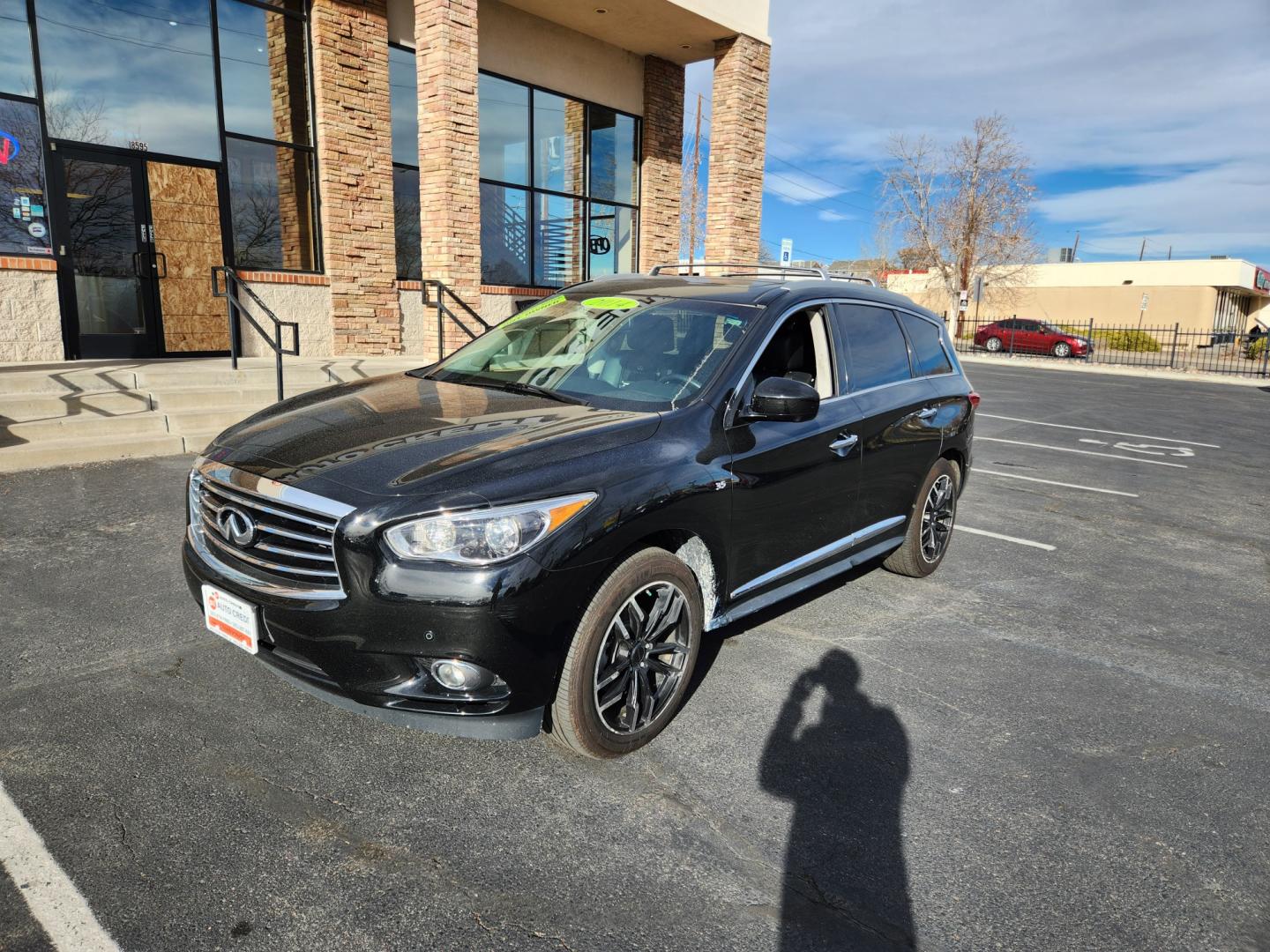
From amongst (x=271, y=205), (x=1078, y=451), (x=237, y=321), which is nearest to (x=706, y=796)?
(x=237, y=321)

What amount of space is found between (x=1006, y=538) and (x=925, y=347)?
2202 mm

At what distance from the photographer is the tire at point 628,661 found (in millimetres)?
2979

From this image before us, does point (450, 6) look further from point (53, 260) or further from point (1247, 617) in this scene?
point (1247, 617)

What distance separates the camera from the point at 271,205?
11.9m

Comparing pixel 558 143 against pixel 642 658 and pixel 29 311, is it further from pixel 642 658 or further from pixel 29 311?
pixel 642 658

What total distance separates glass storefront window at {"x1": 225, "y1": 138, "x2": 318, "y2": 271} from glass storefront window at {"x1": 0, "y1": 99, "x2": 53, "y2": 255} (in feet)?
7.16

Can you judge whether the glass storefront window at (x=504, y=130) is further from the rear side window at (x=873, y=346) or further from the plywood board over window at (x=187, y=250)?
the rear side window at (x=873, y=346)

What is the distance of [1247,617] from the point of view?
5.23 meters

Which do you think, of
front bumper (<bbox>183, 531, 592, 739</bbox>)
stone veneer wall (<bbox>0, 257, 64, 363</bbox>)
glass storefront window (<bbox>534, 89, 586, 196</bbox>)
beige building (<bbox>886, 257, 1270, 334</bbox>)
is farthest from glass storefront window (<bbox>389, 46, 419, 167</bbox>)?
beige building (<bbox>886, 257, 1270, 334</bbox>)

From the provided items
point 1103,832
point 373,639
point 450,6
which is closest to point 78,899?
point 373,639

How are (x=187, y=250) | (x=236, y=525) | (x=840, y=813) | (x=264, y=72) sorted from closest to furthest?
(x=840, y=813)
(x=236, y=525)
(x=187, y=250)
(x=264, y=72)

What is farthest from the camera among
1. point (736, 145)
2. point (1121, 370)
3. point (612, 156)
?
point (1121, 370)

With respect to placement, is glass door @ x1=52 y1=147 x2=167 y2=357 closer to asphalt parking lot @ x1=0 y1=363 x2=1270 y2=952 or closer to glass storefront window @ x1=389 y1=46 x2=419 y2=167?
glass storefront window @ x1=389 y1=46 x2=419 y2=167

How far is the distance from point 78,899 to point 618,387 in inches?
104
